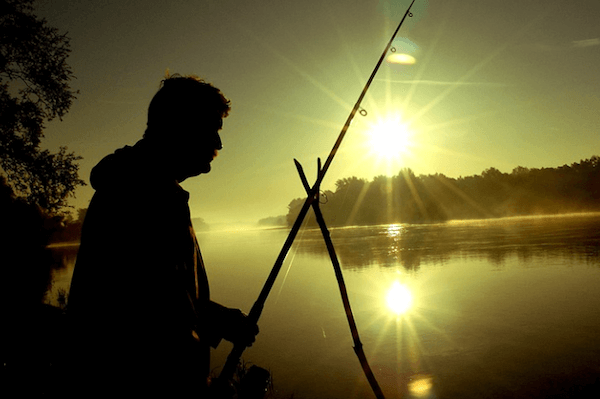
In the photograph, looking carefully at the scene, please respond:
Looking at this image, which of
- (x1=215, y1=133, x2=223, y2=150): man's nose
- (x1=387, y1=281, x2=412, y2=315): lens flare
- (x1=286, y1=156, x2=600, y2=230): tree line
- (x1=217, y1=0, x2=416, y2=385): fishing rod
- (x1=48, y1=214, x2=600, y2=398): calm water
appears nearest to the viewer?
(x1=215, y1=133, x2=223, y2=150): man's nose

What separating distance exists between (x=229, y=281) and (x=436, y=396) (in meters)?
16.6

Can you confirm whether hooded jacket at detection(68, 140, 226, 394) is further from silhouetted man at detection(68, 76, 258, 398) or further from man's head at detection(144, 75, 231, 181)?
man's head at detection(144, 75, 231, 181)

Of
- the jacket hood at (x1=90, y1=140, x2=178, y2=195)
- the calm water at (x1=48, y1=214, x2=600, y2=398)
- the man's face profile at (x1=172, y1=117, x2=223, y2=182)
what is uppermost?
the man's face profile at (x1=172, y1=117, x2=223, y2=182)

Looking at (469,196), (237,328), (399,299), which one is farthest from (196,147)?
(469,196)

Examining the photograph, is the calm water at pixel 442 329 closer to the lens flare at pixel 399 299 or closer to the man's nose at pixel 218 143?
the lens flare at pixel 399 299

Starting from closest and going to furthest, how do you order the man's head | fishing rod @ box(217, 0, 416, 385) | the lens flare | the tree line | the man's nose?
the man's head < the man's nose < fishing rod @ box(217, 0, 416, 385) < the lens flare < the tree line

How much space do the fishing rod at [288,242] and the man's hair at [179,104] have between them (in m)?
1.17

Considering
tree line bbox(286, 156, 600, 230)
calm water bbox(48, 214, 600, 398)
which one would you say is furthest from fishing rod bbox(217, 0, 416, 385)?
tree line bbox(286, 156, 600, 230)

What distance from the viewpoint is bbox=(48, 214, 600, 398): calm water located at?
712cm

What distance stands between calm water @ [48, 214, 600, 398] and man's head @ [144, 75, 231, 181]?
6.52 meters

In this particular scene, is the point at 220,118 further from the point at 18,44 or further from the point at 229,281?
the point at 229,281

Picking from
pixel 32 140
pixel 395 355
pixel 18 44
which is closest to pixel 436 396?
pixel 395 355

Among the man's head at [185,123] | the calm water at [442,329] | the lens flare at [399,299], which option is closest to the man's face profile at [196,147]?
the man's head at [185,123]

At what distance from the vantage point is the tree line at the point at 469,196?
10025 cm
